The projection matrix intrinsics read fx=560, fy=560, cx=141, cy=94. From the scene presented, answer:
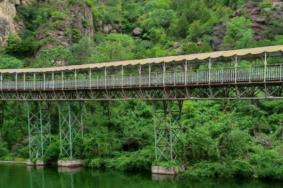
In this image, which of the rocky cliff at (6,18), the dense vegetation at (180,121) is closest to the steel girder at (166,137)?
the dense vegetation at (180,121)

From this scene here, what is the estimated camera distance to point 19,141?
70.1m

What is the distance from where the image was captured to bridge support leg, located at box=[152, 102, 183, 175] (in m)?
50.1

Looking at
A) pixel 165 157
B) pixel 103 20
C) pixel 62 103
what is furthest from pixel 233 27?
pixel 165 157

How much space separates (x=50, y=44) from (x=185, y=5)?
159 ft

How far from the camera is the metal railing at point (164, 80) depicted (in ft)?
135

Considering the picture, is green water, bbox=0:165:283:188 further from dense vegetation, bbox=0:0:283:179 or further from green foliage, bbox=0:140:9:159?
green foliage, bbox=0:140:9:159

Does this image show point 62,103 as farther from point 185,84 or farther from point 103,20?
point 103,20

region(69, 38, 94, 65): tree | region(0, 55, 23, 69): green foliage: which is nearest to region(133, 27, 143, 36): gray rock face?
region(69, 38, 94, 65): tree

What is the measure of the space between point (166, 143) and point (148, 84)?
5.77 meters

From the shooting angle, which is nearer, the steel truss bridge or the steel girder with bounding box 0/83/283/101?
the steel truss bridge

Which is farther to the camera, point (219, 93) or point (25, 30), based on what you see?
point (25, 30)

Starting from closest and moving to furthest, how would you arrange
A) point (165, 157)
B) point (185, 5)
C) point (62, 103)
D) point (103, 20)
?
point (165, 157)
point (62, 103)
point (103, 20)
point (185, 5)

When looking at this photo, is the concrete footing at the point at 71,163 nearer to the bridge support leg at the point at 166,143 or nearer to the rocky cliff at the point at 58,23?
the bridge support leg at the point at 166,143

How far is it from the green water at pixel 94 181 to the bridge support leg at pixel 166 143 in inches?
62.0
